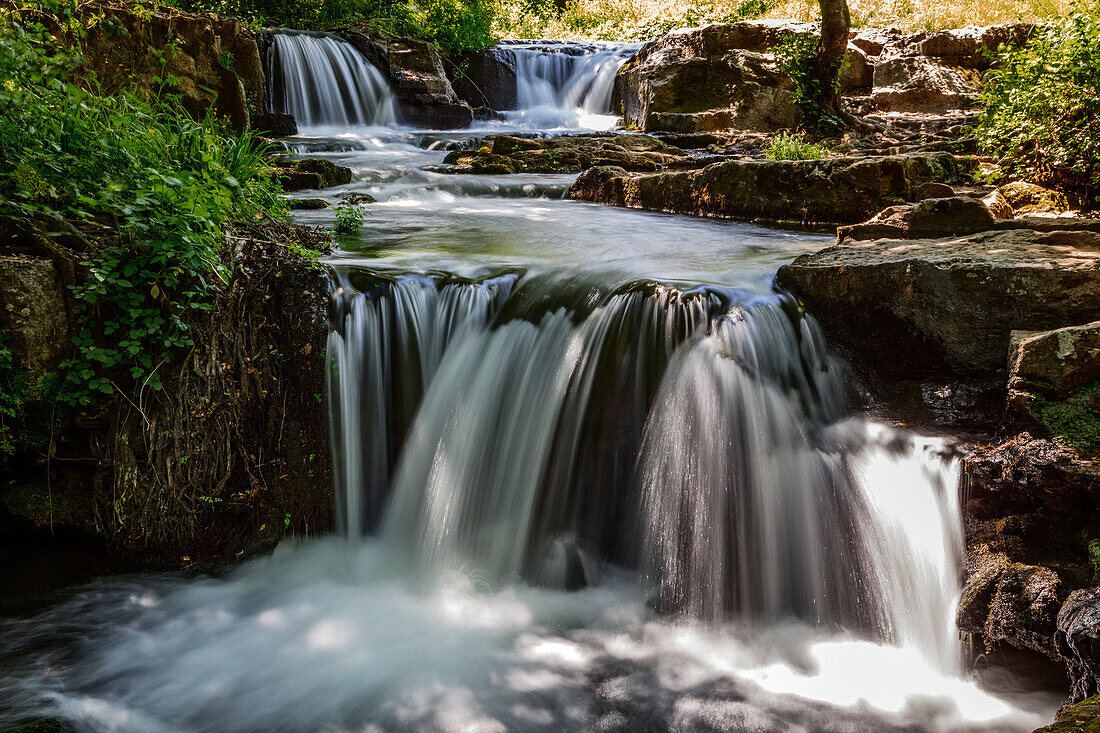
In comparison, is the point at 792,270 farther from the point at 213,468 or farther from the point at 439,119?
the point at 439,119

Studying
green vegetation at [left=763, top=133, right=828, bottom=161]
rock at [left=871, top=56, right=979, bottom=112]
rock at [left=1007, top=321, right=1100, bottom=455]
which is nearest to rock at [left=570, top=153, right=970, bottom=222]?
green vegetation at [left=763, top=133, right=828, bottom=161]

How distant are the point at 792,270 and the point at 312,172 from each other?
6327 millimetres

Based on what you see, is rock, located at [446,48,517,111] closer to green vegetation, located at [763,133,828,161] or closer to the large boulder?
the large boulder

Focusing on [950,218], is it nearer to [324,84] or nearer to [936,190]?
[936,190]

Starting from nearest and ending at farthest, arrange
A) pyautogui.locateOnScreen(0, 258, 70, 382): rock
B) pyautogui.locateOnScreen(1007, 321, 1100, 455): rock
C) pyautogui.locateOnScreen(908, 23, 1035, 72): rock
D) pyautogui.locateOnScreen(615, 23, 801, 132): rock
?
pyautogui.locateOnScreen(1007, 321, 1100, 455): rock
pyautogui.locateOnScreen(0, 258, 70, 382): rock
pyautogui.locateOnScreen(615, 23, 801, 132): rock
pyautogui.locateOnScreen(908, 23, 1035, 72): rock

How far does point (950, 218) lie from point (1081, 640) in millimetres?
3470

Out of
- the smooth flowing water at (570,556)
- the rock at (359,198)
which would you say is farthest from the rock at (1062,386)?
the rock at (359,198)

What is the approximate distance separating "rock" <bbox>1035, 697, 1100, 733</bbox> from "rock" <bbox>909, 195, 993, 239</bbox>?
3737 millimetres

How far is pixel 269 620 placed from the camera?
3.10 m

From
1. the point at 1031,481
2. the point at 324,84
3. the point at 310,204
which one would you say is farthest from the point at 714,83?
the point at 1031,481

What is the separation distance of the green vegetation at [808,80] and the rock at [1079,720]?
11.9 metres

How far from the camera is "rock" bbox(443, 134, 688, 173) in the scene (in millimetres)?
9797

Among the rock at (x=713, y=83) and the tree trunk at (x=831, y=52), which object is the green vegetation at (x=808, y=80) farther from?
the rock at (x=713, y=83)

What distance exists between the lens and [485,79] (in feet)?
54.1
